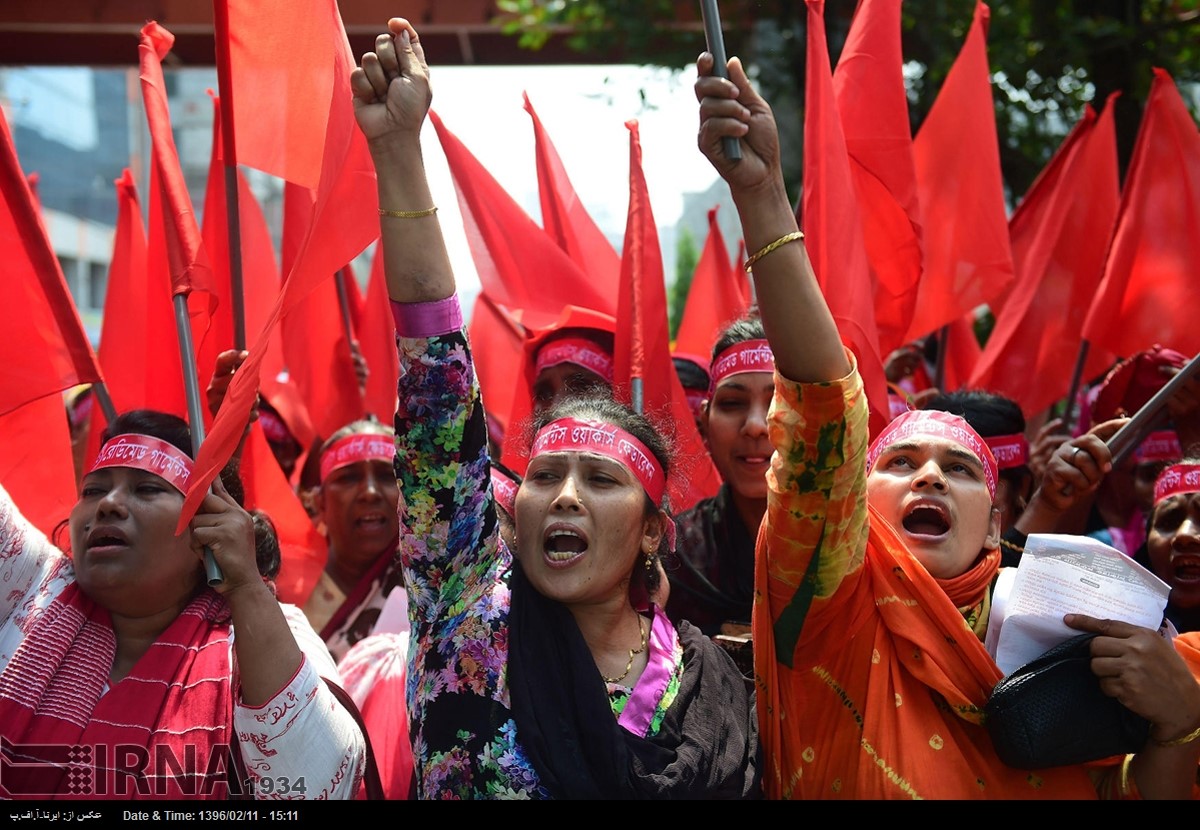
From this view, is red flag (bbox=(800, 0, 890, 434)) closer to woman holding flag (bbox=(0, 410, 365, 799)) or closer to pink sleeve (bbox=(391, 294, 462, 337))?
pink sleeve (bbox=(391, 294, 462, 337))

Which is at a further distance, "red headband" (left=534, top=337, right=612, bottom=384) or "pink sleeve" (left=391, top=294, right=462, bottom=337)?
"red headband" (left=534, top=337, right=612, bottom=384)

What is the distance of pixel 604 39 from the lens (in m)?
7.11

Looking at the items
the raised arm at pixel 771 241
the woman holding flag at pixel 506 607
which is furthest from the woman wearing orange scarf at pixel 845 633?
the woman holding flag at pixel 506 607

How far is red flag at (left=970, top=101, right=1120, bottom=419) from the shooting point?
4.70 meters

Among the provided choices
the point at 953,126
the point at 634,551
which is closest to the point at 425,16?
the point at 953,126

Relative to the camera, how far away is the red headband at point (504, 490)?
9.45 ft

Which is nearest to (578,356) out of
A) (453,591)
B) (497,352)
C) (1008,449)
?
(1008,449)

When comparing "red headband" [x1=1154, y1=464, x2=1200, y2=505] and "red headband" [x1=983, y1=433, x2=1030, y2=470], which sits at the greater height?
"red headband" [x1=983, y1=433, x2=1030, y2=470]

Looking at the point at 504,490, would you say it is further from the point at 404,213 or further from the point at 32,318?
the point at 32,318

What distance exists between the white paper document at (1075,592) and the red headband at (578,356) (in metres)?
1.91

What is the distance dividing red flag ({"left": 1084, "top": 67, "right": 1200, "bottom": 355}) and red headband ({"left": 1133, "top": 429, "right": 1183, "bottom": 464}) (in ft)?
0.95

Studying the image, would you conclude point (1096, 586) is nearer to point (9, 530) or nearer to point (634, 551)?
point (634, 551)

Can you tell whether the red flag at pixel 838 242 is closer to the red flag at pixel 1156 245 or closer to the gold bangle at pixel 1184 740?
the gold bangle at pixel 1184 740

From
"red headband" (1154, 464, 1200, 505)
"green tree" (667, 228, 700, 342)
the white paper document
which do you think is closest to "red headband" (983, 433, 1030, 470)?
"red headband" (1154, 464, 1200, 505)
